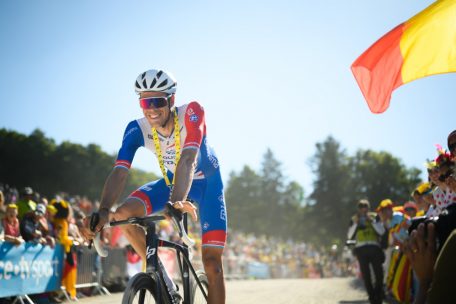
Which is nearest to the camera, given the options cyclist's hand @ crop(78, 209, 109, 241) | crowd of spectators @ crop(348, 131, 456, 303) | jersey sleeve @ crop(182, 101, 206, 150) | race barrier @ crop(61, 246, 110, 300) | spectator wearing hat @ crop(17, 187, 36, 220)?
crowd of spectators @ crop(348, 131, 456, 303)

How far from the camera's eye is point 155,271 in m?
4.58

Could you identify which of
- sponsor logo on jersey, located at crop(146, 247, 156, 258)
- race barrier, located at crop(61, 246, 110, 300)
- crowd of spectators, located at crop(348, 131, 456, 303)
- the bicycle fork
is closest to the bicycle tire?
the bicycle fork

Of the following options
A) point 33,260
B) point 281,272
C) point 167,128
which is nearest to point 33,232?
point 33,260

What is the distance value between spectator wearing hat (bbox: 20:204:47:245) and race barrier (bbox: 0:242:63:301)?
167mm

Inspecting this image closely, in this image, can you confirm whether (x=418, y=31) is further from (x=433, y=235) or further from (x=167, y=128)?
(x=433, y=235)

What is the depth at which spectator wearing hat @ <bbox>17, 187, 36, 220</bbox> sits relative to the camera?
1147 cm

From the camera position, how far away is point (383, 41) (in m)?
7.55

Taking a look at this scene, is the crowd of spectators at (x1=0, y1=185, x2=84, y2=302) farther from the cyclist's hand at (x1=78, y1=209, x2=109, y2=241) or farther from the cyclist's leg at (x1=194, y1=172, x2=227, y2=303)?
the cyclist's hand at (x1=78, y1=209, x2=109, y2=241)

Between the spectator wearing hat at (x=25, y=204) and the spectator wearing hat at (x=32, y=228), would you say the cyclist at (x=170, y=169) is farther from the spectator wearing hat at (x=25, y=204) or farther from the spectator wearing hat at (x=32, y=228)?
the spectator wearing hat at (x=25, y=204)

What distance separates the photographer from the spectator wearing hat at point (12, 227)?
1030 cm

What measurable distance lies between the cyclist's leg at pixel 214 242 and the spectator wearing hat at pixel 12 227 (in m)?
6.23

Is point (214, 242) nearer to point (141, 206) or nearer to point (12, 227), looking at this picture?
point (141, 206)

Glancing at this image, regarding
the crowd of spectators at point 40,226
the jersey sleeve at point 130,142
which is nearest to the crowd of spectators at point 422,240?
the jersey sleeve at point 130,142

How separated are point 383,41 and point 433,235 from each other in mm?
5698
